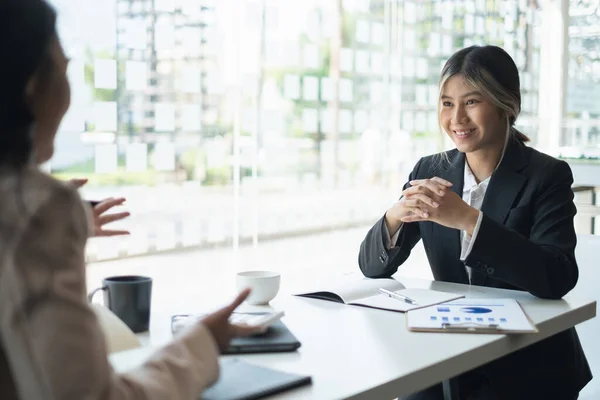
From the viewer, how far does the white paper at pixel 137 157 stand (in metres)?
3.89

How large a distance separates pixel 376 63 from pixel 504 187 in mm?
3972

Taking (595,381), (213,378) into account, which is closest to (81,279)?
(213,378)

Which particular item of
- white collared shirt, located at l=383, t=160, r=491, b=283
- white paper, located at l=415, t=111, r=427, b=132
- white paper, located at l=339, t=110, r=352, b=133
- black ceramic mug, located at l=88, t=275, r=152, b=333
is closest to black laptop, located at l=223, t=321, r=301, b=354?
black ceramic mug, located at l=88, t=275, r=152, b=333

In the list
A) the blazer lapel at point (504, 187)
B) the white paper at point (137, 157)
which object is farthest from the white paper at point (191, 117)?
the blazer lapel at point (504, 187)

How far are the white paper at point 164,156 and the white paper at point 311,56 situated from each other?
138cm

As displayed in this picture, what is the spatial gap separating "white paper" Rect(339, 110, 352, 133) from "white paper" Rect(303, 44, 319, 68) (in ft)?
1.47

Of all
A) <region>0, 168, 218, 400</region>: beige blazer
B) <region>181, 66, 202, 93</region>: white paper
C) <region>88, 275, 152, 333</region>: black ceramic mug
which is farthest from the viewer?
<region>181, 66, 202, 93</region>: white paper

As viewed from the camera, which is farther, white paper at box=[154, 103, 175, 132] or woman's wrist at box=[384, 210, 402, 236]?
white paper at box=[154, 103, 175, 132]

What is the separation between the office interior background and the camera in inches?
149

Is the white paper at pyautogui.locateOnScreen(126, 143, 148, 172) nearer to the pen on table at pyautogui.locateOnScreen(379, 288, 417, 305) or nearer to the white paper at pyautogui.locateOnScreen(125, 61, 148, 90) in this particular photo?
the white paper at pyautogui.locateOnScreen(125, 61, 148, 90)

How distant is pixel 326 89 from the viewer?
532 cm

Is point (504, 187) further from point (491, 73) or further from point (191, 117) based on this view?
point (191, 117)

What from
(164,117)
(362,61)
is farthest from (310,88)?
(164,117)

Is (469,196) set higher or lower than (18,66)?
lower
